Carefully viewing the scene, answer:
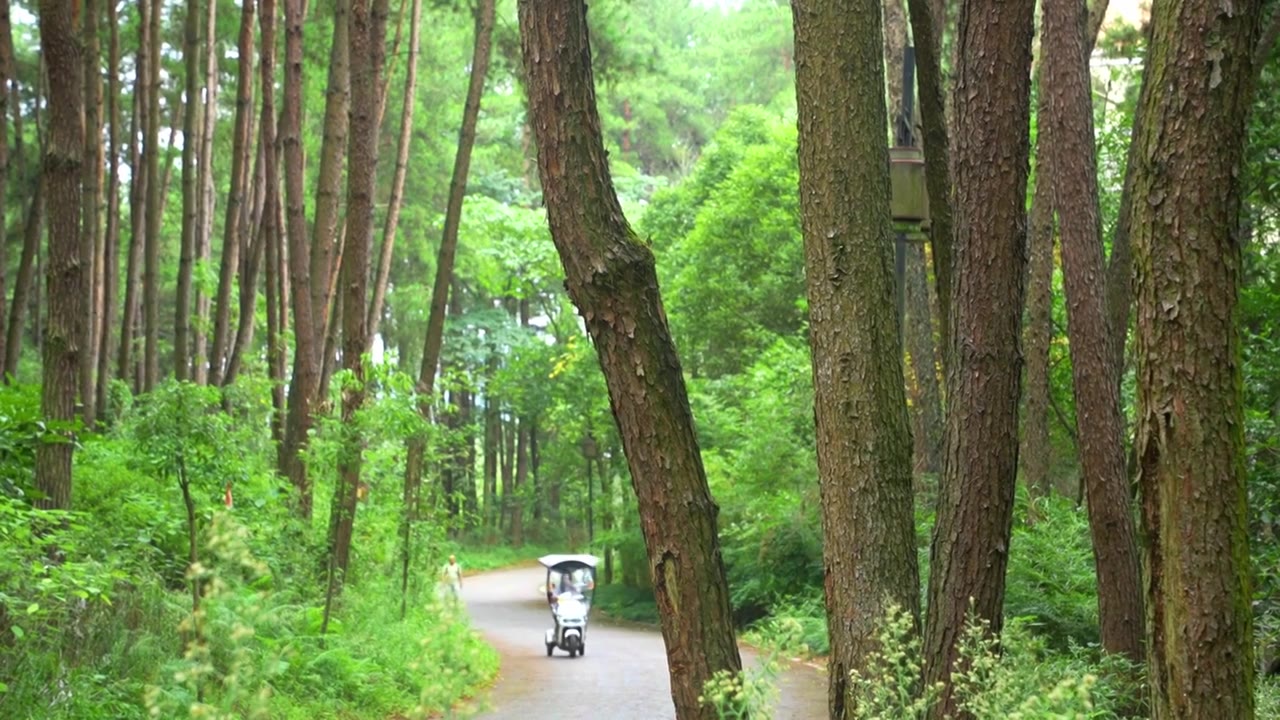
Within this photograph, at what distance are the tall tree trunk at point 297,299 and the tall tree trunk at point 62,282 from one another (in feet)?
16.9

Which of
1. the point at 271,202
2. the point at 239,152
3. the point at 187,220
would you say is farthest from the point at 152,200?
the point at 271,202

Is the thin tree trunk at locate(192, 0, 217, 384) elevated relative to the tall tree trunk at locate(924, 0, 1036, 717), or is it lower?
elevated

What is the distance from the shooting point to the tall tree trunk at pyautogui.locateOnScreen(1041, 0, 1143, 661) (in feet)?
28.7

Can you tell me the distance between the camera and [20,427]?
10.2 metres

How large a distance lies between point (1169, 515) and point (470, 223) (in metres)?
36.7

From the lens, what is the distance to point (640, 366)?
17.0 feet

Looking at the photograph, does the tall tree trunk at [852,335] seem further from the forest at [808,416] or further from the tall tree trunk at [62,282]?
the tall tree trunk at [62,282]

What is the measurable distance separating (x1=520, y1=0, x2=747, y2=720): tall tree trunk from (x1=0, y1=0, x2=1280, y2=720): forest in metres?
0.01

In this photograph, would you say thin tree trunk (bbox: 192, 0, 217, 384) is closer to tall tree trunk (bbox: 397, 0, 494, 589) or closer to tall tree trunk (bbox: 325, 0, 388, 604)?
tall tree trunk (bbox: 397, 0, 494, 589)

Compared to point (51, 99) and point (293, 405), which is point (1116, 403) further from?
point (293, 405)

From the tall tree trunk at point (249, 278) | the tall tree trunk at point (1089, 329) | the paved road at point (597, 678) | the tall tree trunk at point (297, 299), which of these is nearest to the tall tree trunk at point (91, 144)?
the tall tree trunk at point (297, 299)

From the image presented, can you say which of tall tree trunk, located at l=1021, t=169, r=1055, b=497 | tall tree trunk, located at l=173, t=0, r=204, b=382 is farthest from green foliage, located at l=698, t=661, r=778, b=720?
tall tree trunk, located at l=173, t=0, r=204, b=382

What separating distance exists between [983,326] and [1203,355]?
1629mm

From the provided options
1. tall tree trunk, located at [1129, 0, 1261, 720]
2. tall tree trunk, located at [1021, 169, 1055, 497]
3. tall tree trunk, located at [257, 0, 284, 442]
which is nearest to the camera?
tall tree trunk, located at [1129, 0, 1261, 720]
